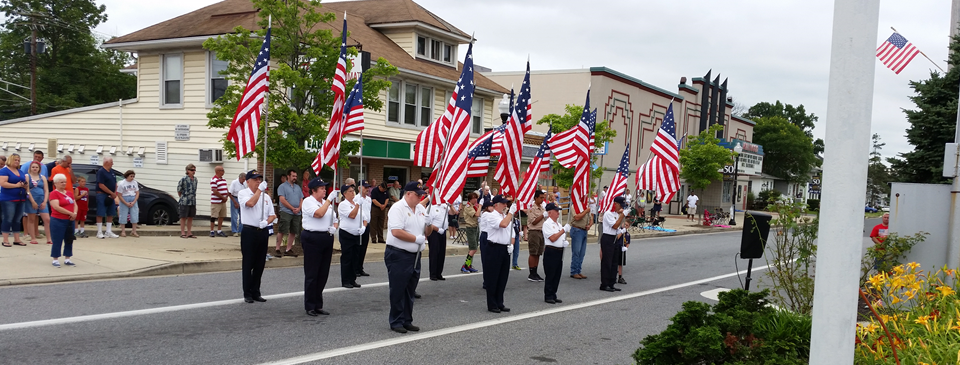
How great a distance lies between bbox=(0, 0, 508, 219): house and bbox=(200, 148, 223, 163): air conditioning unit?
0.10 ft

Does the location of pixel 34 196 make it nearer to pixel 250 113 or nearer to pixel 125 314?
pixel 250 113

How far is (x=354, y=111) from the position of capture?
42.3ft

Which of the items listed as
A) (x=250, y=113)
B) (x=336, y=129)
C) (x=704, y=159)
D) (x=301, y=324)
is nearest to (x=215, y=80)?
(x=336, y=129)

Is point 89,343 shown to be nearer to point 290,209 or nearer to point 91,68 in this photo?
point 290,209

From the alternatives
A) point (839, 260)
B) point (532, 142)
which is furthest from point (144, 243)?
point (532, 142)

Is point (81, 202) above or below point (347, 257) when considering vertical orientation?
above

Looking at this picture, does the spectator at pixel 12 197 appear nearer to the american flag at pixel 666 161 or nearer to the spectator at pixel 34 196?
the spectator at pixel 34 196

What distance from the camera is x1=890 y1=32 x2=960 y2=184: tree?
17.0m

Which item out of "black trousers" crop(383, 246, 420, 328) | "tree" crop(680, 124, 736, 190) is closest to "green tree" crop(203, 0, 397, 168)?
"black trousers" crop(383, 246, 420, 328)

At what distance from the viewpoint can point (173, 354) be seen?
6895 millimetres

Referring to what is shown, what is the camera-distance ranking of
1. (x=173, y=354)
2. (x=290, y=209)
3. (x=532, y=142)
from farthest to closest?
(x=532, y=142)
(x=290, y=209)
(x=173, y=354)

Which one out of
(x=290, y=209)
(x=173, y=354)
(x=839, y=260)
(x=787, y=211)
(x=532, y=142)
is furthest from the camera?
(x=532, y=142)

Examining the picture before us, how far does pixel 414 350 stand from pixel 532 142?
84.1ft

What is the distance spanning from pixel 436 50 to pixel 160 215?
1335 centimetres
